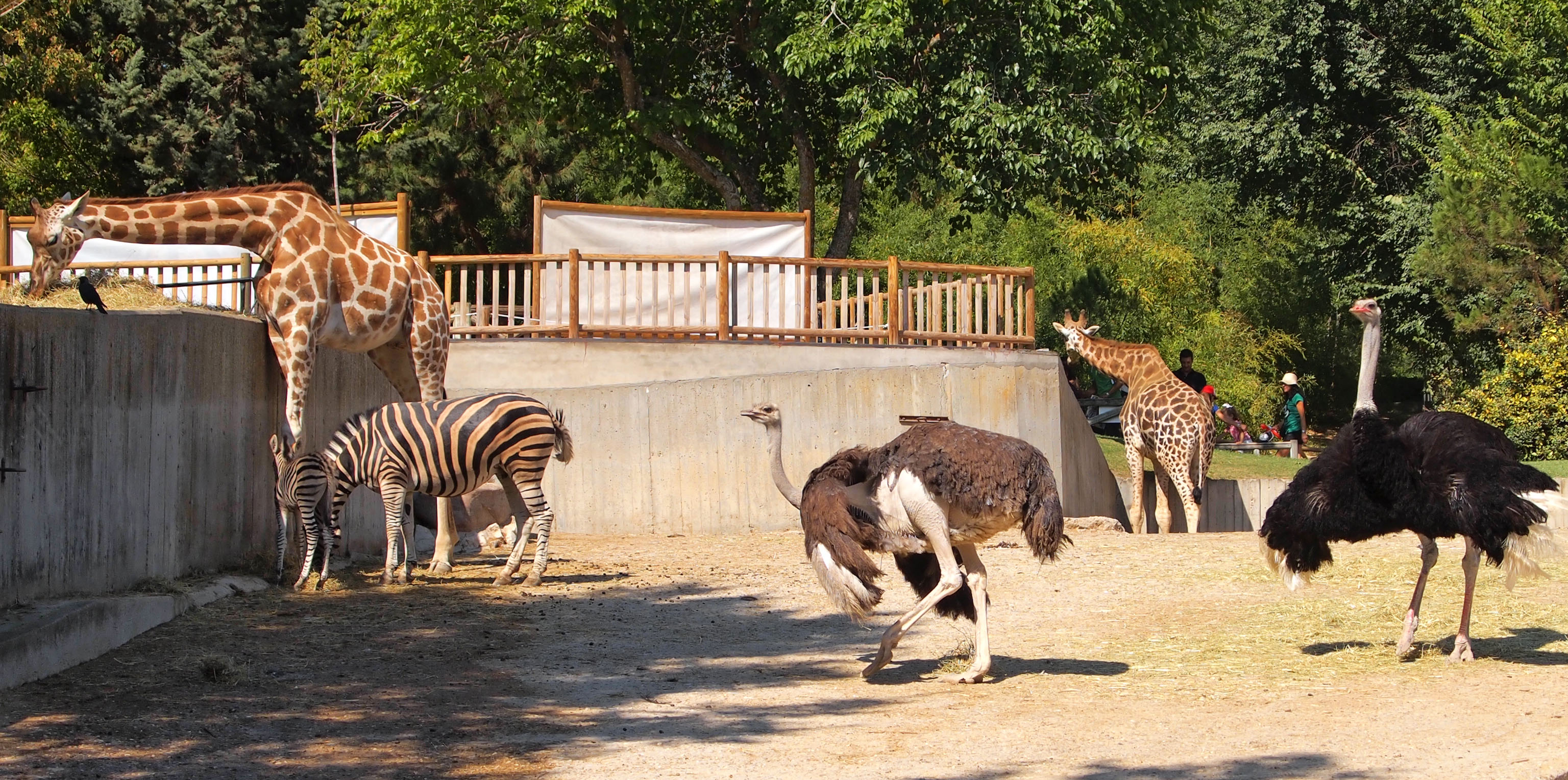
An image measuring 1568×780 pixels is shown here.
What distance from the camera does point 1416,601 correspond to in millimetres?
9266

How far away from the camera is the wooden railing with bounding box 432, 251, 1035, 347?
1823cm

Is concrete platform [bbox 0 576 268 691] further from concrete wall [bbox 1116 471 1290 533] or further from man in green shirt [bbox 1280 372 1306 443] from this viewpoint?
man in green shirt [bbox 1280 372 1306 443]

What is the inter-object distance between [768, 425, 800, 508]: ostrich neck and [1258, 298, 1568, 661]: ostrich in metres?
2.78

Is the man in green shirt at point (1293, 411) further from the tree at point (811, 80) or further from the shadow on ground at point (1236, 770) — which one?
the shadow on ground at point (1236, 770)

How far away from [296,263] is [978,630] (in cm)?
640

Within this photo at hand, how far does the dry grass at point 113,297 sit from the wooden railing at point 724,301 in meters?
5.24

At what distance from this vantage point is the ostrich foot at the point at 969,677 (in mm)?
8680

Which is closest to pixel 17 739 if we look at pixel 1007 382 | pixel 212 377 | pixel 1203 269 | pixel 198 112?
pixel 212 377

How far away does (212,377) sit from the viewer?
37.9 ft

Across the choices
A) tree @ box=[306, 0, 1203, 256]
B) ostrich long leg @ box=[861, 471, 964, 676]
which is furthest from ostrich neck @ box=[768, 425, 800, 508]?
tree @ box=[306, 0, 1203, 256]

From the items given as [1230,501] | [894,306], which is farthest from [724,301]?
[1230,501]

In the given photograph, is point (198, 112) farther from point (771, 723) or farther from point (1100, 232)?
point (771, 723)

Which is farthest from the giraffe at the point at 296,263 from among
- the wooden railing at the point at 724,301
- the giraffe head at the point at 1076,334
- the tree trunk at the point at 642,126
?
the tree trunk at the point at 642,126

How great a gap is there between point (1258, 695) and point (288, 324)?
7.54 m
